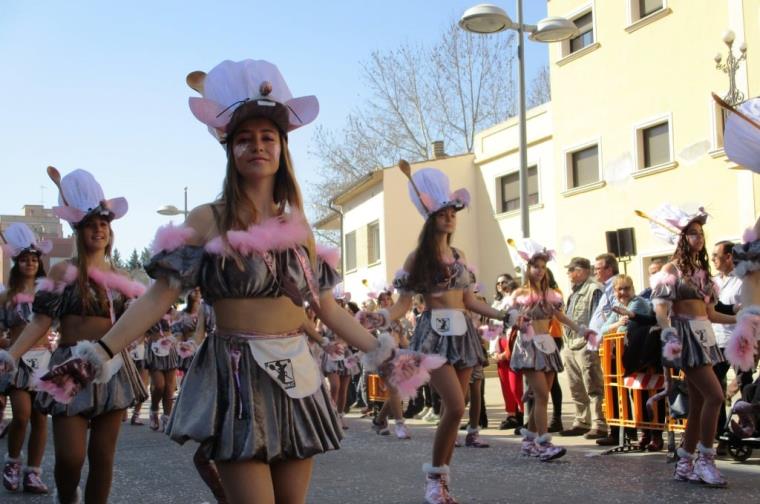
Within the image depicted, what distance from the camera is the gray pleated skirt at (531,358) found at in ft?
30.3

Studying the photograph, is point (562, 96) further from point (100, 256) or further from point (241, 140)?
point (241, 140)

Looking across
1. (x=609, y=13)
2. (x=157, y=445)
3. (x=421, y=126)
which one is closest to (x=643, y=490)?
(x=157, y=445)

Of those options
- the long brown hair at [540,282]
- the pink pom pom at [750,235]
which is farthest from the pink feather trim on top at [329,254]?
the long brown hair at [540,282]

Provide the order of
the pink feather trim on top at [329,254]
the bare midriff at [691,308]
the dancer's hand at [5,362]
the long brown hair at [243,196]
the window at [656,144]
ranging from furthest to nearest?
1. the window at [656,144]
2. the bare midriff at [691,308]
3. the dancer's hand at [5,362]
4. the pink feather trim on top at [329,254]
5. the long brown hair at [243,196]

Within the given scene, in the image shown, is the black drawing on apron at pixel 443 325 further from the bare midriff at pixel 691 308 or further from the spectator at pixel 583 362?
the spectator at pixel 583 362

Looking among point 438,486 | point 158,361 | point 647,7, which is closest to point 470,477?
point 438,486

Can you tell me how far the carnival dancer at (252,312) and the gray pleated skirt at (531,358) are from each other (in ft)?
18.5

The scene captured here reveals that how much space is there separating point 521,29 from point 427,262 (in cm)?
856

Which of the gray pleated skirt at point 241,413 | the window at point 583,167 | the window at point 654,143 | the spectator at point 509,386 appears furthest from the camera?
the window at point 583,167

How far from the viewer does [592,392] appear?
1093 cm

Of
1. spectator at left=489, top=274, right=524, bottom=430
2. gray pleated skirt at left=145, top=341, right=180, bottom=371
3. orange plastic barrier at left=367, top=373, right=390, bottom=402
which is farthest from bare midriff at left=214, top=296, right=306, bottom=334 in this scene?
orange plastic barrier at left=367, top=373, right=390, bottom=402

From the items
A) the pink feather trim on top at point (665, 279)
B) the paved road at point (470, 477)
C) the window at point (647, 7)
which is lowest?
the paved road at point (470, 477)

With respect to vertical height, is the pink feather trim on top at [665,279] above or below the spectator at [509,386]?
above

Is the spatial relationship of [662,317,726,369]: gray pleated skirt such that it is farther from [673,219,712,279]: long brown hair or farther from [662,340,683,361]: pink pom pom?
[673,219,712,279]: long brown hair
